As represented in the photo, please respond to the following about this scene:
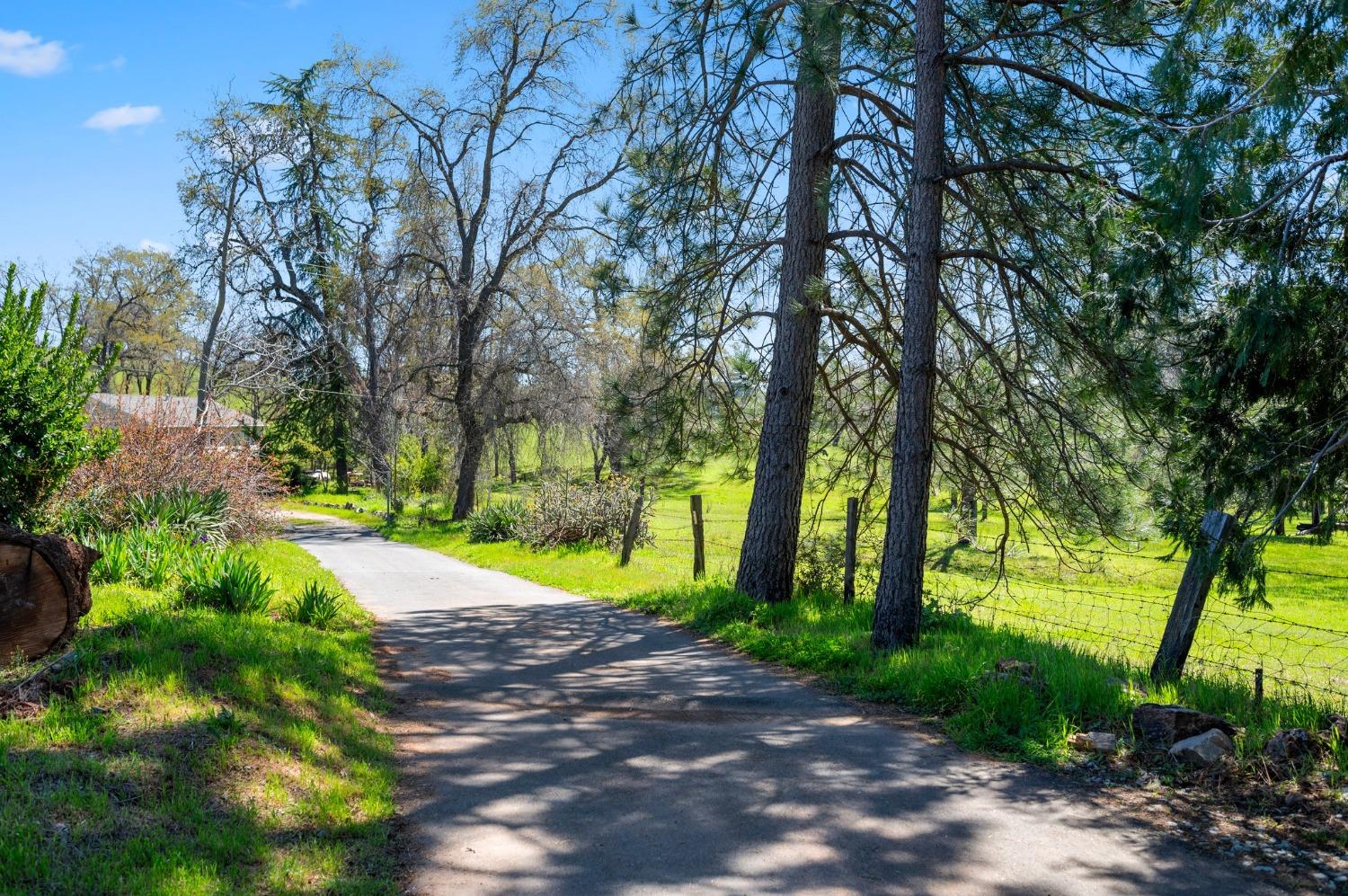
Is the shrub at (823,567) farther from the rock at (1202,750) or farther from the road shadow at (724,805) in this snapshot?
the rock at (1202,750)

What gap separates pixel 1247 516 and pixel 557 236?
26131 mm

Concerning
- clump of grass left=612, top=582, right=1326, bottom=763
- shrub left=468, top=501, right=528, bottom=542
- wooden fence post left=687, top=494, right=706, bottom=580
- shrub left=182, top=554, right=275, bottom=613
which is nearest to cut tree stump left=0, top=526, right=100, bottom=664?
shrub left=182, top=554, right=275, bottom=613

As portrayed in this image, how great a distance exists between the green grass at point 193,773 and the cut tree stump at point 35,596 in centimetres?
25

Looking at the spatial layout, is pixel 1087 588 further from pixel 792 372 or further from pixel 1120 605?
pixel 792 372

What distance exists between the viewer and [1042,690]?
21.7 ft

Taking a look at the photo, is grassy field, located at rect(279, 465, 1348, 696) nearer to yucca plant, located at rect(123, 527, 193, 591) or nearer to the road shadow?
the road shadow

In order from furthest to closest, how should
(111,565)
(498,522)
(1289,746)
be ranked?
(498,522) < (111,565) < (1289,746)

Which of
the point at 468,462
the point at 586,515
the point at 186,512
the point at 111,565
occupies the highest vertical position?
the point at 468,462

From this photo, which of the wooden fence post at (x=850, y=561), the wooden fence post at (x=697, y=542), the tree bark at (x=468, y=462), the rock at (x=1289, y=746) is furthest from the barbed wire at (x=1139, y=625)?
the tree bark at (x=468, y=462)

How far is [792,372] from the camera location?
450 inches

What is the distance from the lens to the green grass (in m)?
Result: 3.83

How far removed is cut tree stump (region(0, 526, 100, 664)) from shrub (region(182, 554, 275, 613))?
1849 mm

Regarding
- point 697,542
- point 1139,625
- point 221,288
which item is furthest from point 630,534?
point 221,288

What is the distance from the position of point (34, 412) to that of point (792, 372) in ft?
26.9
